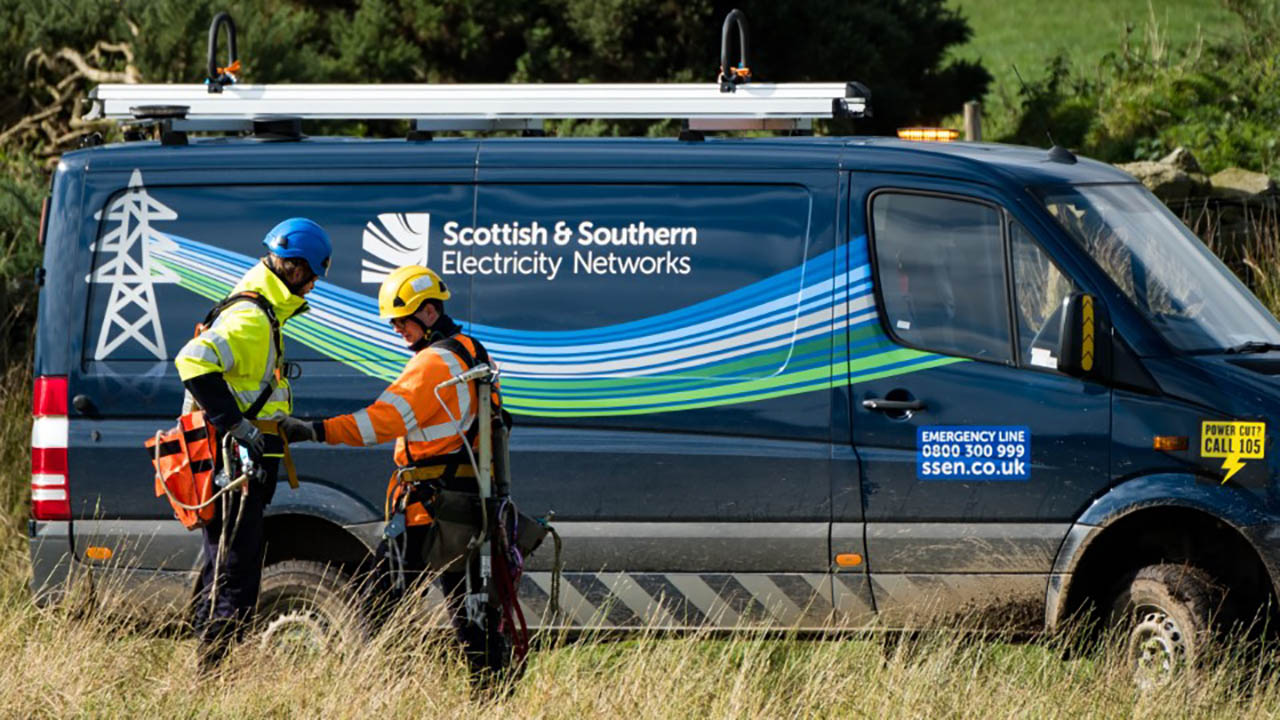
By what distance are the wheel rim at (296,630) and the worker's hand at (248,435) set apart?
3.19 feet

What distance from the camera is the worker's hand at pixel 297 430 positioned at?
5.91 meters

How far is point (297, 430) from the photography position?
593 cm

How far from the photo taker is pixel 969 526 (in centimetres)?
650

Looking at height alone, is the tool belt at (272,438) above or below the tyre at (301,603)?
above

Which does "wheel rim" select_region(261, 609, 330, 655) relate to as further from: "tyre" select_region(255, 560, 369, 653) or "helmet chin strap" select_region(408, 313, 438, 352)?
"helmet chin strap" select_region(408, 313, 438, 352)

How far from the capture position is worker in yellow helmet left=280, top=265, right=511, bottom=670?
19.5 ft

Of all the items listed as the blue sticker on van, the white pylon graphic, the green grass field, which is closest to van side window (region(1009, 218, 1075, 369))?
the blue sticker on van

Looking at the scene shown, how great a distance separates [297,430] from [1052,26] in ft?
117

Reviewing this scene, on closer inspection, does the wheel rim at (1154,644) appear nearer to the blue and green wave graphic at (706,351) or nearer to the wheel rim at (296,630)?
the blue and green wave graphic at (706,351)

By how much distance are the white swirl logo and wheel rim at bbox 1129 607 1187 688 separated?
3049mm

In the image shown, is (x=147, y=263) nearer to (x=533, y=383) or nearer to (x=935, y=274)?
(x=533, y=383)

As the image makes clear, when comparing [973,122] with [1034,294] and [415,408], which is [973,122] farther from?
[415,408]

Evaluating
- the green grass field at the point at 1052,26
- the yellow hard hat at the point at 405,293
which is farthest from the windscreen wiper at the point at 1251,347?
the green grass field at the point at 1052,26

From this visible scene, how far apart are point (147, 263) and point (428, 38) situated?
1169 cm
